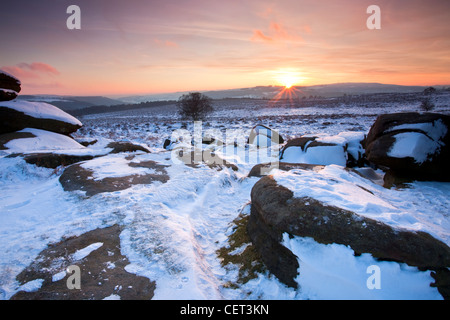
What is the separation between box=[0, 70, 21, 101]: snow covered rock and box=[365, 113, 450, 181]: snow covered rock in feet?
53.3

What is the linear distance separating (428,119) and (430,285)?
18.6 ft

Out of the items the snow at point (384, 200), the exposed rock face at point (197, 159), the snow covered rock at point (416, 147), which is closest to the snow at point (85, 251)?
A: the snow at point (384, 200)

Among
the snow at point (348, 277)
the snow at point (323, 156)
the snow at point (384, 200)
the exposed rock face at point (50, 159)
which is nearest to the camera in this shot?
the snow at point (348, 277)

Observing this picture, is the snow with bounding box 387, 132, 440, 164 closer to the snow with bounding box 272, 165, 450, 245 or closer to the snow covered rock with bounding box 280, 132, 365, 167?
the snow with bounding box 272, 165, 450, 245

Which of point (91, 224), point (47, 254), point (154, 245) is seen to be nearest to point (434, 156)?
point (154, 245)

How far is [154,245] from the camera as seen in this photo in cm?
355

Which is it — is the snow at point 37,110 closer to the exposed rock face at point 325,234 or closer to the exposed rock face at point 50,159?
the exposed rock face at point 50,159

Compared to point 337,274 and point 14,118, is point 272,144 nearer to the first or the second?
point 337,274

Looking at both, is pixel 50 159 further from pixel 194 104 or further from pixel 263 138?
pixel 194 104

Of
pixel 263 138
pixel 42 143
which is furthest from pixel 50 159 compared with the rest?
pixel 263 138

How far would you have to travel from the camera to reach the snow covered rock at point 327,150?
7960 millimetres

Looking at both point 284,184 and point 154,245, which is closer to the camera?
point 154,245

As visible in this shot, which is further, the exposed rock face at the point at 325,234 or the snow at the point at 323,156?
the snow at the point at 323,156

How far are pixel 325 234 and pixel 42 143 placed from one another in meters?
11.0
